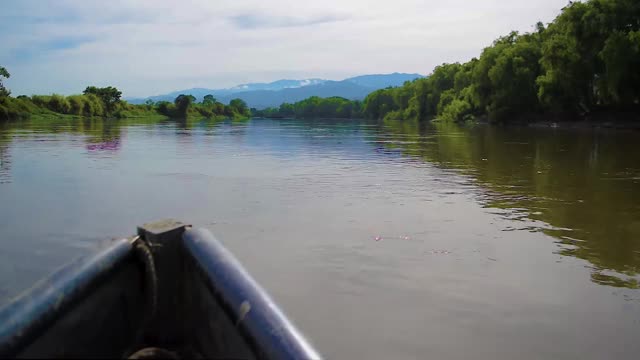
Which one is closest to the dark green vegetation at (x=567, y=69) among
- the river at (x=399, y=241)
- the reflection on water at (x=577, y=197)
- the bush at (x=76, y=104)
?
the reflection on water at (x=577, y=197)

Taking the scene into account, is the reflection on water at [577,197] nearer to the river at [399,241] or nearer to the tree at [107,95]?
the river at [399,241]

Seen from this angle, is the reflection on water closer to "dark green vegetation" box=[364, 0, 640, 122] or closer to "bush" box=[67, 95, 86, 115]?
"dark green vegetation" box=[364, 0, 640, 122]

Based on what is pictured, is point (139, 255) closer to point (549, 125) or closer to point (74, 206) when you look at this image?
point (74, 206)

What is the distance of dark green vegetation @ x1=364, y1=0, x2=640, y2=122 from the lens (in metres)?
57.6

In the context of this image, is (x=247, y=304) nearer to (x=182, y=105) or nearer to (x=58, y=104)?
(x=58, y=104)

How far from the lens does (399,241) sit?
34.4 ft

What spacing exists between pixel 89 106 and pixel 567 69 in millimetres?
107372

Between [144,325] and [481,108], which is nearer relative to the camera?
[144,325]

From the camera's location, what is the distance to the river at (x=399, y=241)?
6484mm

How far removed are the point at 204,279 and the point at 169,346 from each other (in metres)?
0.57

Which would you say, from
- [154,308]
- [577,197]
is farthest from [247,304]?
[577,197]

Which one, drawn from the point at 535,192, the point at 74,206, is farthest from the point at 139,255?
the point at 535,192

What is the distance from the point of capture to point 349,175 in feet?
67.0

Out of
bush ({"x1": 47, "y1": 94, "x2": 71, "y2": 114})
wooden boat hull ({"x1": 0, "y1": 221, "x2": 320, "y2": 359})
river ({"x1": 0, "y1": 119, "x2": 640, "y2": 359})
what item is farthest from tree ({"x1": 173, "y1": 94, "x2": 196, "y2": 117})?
wooden boat hull ({"x1": 0, "y1": 221, "x2": 320, "y2": 359})
